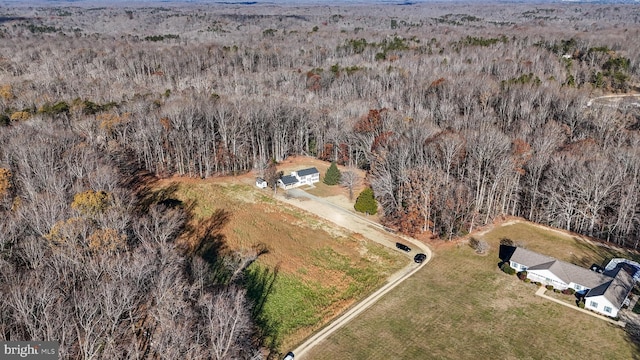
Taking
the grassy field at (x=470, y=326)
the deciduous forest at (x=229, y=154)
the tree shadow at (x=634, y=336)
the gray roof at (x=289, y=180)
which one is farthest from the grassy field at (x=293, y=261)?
Result: the tree shadow at (x=634, y=336)

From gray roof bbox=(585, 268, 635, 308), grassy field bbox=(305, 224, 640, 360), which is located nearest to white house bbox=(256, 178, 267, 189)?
grassy field bbox=(305, 224, 640, 360)

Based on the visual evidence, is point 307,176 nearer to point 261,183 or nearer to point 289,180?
point 289,180

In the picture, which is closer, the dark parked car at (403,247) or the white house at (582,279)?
the white house at (582,279)

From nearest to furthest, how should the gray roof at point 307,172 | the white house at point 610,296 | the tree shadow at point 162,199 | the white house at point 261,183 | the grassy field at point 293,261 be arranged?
the white house at point 610,296
the grassy field at point 293,261
the tree shadow at point 162,199
the white house at point 261,183
the gray roof at point 307,172

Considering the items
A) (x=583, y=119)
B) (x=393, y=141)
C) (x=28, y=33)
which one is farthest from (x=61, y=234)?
(x=28, y=33)

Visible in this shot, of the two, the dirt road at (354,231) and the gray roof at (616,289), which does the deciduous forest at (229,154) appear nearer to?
the dirt road at (354,231)

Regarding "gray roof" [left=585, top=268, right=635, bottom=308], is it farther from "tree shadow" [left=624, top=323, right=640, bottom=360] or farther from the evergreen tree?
the evergreen tree

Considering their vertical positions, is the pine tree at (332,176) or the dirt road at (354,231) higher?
the pine tree at (332,176)
